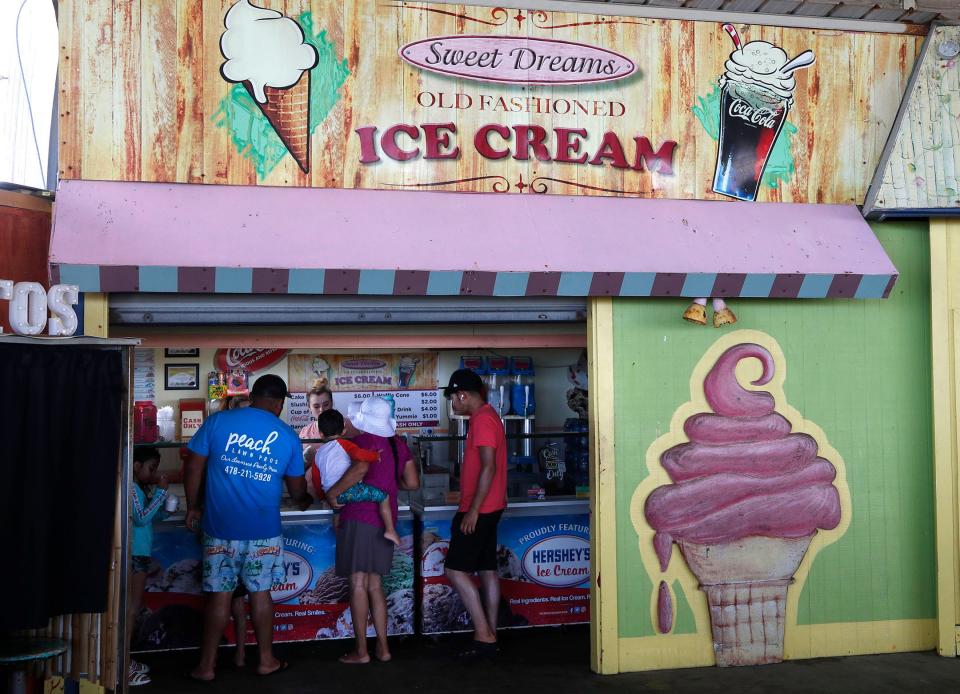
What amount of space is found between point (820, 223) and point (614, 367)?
5.61ft

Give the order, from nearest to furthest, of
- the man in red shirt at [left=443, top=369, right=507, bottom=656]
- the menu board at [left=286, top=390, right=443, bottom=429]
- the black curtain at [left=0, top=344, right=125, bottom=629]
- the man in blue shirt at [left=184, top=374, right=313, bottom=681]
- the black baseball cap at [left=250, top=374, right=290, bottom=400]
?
the black curtain at [left=0, top=344, right=125, bottom=629], the man in blue shirt at [left=184, top=374, right=313, bottom=681], the black baseball cap at [left=250, top=374, right=290, bottom=400], the man in red shirt at [left=443, top=369, right=507, bottom=656], the menu board at [left=286, top=390, right=443, bottom=429]

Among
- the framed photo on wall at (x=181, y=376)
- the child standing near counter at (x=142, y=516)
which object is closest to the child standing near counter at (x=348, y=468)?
the child standing near counter at (x=142, y=516)

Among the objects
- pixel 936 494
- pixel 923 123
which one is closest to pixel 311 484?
Result: pixel 936 494

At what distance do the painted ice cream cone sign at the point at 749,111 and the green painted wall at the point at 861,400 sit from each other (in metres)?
0.85

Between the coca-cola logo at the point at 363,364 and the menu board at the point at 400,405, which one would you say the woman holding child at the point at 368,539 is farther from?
the coca-cola logo at the point at 363,364

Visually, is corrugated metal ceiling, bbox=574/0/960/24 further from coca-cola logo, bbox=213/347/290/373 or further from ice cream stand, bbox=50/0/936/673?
coca-cola logo, bbox=213/347/290/373

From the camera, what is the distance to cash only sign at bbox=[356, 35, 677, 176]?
6336 millimetres

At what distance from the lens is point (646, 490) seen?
21.2 ft

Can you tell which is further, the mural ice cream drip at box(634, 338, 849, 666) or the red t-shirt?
the red t-shirt

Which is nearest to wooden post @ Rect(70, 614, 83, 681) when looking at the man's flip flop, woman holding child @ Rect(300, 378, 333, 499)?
the man's flip flop

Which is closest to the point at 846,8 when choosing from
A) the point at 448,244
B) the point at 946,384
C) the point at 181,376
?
the point at 946,384

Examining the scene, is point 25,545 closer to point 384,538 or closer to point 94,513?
point 94,513

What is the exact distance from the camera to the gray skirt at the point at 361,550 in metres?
6.54

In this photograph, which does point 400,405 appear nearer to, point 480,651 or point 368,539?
point 368,539
